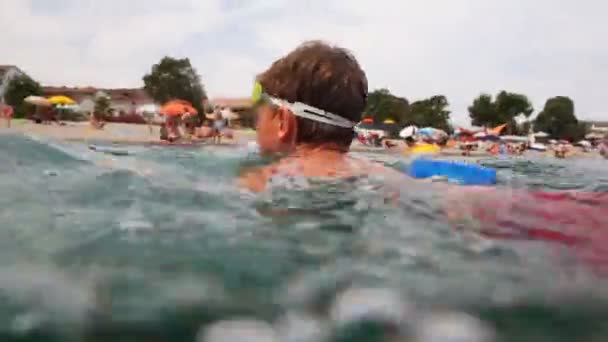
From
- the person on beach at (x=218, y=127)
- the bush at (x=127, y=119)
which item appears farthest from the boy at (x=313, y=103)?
the bush at (x=127, y=119)

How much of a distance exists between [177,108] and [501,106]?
2.21 meters

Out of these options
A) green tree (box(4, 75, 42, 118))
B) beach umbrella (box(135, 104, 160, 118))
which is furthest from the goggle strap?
beach umbrella (box(135, 104, 160, 118))

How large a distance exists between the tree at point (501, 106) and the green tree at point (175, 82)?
1700 mm

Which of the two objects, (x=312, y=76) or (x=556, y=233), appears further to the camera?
(x=312, y=76)

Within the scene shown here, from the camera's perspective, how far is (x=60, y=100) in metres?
3.68

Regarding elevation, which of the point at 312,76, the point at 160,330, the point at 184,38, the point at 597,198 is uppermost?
the point at 184,38

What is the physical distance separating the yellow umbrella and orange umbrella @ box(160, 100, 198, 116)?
2.12ft

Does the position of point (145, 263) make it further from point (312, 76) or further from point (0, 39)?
point (0, 39)

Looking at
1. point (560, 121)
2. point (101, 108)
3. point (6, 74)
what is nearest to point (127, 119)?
point (101, 108)

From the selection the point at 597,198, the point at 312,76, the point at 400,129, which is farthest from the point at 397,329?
the point at 400,129

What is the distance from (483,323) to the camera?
0.77 m

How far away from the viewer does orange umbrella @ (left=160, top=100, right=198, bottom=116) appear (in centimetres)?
324

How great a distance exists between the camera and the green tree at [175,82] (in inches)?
104

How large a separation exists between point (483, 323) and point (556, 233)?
0.48 meters
